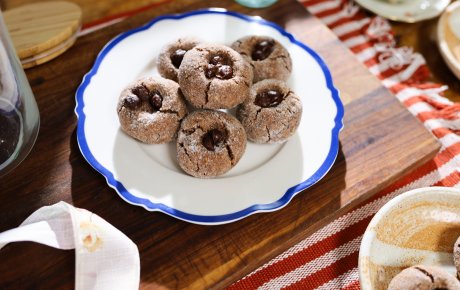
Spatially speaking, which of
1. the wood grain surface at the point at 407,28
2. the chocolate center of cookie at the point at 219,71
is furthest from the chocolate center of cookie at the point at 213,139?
the wood grain surface at the point at 407,28

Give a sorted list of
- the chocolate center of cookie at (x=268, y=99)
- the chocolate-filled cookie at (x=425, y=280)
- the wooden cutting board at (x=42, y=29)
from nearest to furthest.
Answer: the chocolate-filled cookie at (x=425, y=280) < the chocolate center of cookie at (x=268, y=99) < the wooden cutting board at (x=42, y=29)

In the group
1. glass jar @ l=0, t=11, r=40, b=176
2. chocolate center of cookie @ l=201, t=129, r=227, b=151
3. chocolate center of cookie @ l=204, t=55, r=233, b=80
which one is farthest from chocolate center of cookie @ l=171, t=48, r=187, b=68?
glass jar @ l=0, t=11, r=40, b=176

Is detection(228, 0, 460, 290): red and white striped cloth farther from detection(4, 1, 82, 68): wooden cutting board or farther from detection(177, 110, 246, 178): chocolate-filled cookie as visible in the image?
detection(4, 1, 82, 68): wooden cutting board

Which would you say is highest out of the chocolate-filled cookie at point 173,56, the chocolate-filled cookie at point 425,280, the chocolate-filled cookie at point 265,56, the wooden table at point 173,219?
the chocolate-filled cookie at point 265,56

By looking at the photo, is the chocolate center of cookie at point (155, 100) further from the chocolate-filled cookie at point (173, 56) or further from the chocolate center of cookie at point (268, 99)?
the chocolate center of cookie at point (268, 99)

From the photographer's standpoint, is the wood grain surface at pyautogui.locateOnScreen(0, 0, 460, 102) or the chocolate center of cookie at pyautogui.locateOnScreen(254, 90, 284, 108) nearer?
the chocolate center of cookie at pyautogui.locateOnScreen(254, 90, 284, 108)

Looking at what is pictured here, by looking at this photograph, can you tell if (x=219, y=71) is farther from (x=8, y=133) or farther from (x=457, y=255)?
(x=457, y=255)

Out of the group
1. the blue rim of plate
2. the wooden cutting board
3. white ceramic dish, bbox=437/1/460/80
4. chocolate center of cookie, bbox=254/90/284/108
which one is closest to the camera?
the blue rim of plate
